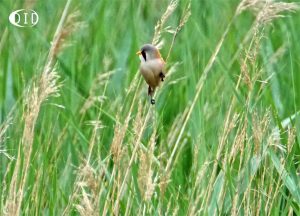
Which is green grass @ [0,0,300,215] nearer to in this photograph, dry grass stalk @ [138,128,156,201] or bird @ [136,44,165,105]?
dry grass stalk @ [138,128,156,201]

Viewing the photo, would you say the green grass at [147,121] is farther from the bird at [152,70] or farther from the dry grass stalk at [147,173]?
the bird at [152,70]

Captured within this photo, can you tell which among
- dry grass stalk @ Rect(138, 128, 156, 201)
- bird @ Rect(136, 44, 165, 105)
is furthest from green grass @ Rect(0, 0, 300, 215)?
bird @ Rect(136, 44, 165, 105)

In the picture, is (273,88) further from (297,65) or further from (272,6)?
(272,6)

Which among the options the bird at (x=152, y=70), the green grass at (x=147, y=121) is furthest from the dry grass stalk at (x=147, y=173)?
the bird at (x=152, y=70)

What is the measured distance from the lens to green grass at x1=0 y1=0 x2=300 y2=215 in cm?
292

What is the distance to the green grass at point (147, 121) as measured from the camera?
9.57 ft

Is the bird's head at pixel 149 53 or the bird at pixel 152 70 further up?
the bird's head at pixel 149 53

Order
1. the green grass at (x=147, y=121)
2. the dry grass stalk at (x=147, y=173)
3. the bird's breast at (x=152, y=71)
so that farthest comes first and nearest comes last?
the green grass at (x=147, y=121)
the dry grass stalk at (x=147, y=173)
the bird's breast at (x=152, y=71)

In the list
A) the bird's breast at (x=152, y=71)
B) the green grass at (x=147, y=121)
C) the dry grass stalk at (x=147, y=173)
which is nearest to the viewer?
the bird's breast at (x=152, y=71)

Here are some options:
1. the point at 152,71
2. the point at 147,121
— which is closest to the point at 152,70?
the point at 152,71

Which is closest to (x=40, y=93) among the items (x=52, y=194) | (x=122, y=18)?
(x=52, y=194)

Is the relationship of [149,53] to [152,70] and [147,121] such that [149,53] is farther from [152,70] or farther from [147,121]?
[147,121]

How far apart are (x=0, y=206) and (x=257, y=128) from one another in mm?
854

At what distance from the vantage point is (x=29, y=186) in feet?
10.7
